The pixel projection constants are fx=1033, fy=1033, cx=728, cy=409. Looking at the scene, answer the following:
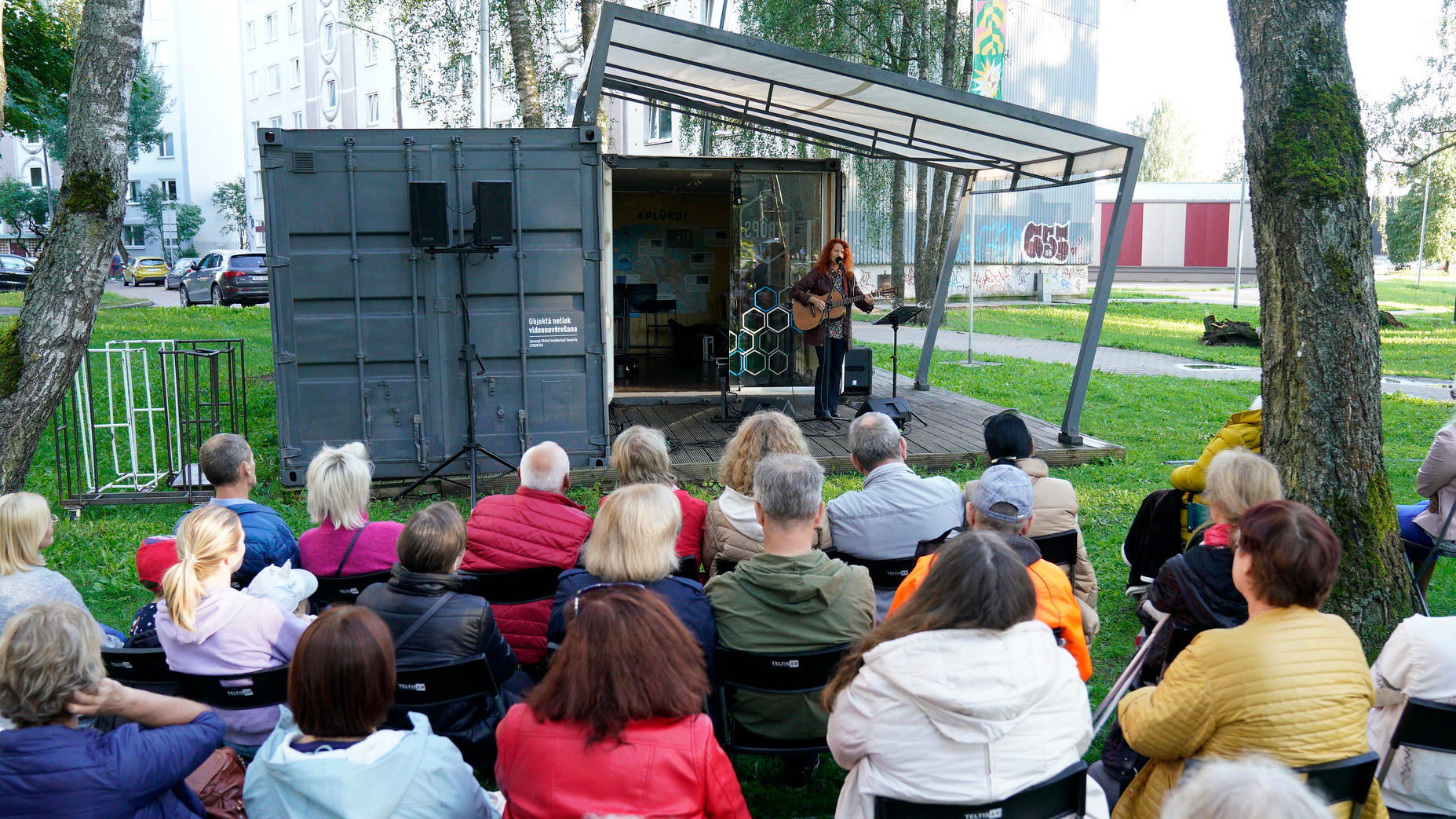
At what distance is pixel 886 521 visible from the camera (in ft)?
12.4

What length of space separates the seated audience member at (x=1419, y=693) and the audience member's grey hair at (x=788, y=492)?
1520 mm

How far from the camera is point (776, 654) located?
2.91 meters

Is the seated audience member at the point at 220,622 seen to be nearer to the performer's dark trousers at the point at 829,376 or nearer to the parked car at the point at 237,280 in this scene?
the performer's dark trousers at the point at 829,376

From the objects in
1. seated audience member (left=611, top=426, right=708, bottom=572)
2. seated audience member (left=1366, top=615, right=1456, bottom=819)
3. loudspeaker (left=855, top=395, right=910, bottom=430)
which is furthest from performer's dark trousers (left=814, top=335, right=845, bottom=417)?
seated audience member (left=1366, top=615, right=1456, bottom=819)

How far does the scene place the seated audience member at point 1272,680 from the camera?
2271 millimetres

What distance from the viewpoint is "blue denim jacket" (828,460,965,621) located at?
3.79 m

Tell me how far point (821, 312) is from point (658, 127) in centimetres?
2099

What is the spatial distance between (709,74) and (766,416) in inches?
202

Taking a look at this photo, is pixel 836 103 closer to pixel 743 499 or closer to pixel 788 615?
pixel 743 499

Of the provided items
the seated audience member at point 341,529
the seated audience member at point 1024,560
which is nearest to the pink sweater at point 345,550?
the seated audience member at point 341,529

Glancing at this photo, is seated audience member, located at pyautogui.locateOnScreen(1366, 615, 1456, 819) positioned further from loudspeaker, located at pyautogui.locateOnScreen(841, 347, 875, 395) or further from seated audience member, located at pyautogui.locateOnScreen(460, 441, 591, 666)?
loudspeaker, located at pyautogui.locateOnScreen(841, 347, 875, 395)

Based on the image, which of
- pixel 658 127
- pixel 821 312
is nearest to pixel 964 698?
pixel 821 312

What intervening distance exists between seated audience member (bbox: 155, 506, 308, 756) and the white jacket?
1783 mm

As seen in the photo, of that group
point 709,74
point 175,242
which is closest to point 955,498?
point 709,74
